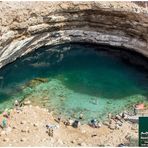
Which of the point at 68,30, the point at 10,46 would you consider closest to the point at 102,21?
the point at 68,30

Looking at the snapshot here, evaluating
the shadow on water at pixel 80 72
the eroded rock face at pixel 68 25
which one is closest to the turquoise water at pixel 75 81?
the shadow on water at pixel 80 72

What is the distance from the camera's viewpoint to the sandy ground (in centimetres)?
2202

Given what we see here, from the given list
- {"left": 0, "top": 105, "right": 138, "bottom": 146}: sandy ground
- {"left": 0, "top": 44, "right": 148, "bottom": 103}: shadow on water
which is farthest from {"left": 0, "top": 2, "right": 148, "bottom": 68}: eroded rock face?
{"left": 0, "top": 105, "right": 138, "bottom": 146}: sandy ground

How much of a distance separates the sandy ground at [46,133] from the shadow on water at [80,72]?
2.80 metres

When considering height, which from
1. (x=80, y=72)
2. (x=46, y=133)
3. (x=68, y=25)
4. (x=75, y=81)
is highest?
(x=68, y=25)

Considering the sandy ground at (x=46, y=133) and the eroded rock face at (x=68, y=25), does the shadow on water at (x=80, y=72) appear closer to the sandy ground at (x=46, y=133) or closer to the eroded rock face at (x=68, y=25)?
the eroded rock face at (x=68, y=25)

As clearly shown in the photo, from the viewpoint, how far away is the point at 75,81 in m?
28.2

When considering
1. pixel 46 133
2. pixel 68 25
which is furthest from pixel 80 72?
pixel 46 133

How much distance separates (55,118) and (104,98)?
13.9ft

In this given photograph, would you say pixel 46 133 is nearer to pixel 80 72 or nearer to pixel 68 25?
pixel 80 72

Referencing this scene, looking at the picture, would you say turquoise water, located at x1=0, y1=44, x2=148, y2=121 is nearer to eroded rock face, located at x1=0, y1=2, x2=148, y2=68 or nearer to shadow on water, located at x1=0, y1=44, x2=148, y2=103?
shadow on water, located at x1=0, y1=44, x2=148, y2=103

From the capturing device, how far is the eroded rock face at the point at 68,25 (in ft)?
85.1

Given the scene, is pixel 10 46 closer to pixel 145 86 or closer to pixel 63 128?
pixel 63 128

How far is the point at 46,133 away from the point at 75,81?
6.36 m
